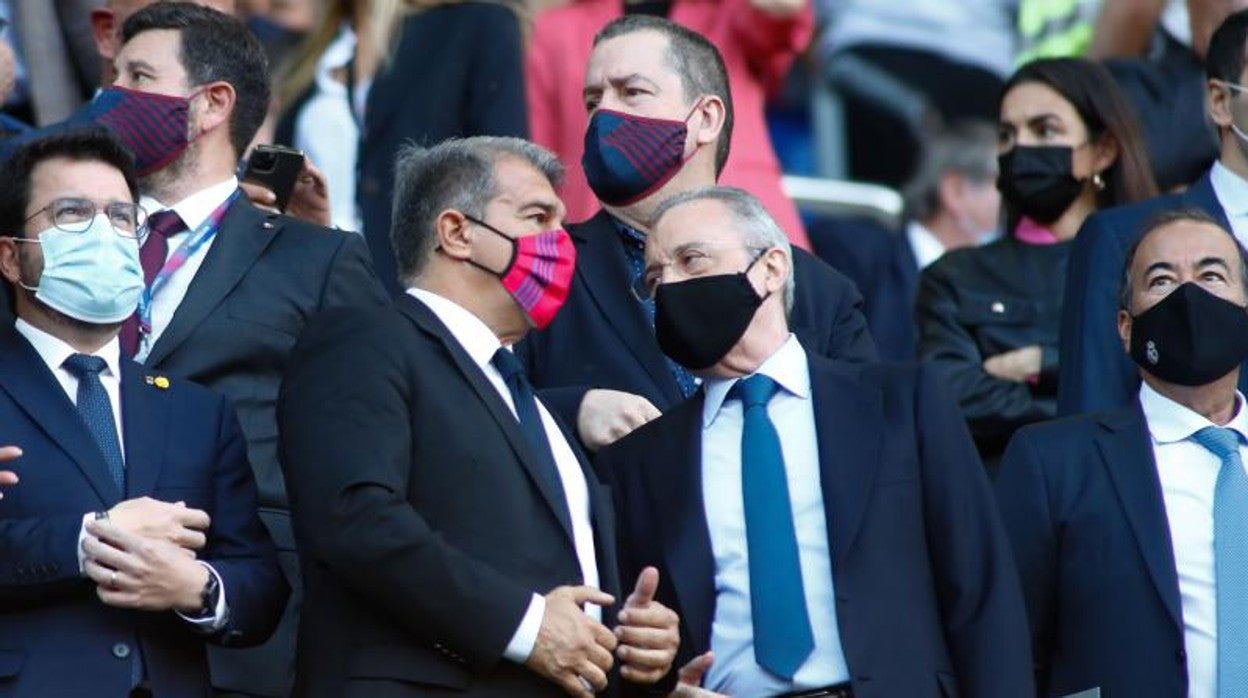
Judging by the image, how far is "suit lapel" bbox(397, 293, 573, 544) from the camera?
6.57 m

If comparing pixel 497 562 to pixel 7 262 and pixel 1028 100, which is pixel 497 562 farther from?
pixel 1028 100

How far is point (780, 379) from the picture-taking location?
700cm

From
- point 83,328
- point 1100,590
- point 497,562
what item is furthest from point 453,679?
point 1100,590

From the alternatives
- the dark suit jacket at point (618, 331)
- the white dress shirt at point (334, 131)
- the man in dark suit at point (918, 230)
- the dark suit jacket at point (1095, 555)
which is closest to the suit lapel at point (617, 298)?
the dark suit jacket at point (618, 331)

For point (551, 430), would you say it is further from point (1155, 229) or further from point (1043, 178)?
point (1043, 178)

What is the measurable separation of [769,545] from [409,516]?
0.95 metres

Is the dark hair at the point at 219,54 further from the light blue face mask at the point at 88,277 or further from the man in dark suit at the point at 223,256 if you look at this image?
the light blue face mask at the point at 88,277

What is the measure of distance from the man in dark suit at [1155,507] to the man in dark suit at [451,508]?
4.18ft

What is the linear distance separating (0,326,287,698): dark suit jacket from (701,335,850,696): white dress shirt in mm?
1044

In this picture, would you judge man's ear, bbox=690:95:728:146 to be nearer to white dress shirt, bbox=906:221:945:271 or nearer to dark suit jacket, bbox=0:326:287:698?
dark suit jacket, bbox=0:326:287:698

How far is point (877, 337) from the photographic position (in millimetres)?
10086

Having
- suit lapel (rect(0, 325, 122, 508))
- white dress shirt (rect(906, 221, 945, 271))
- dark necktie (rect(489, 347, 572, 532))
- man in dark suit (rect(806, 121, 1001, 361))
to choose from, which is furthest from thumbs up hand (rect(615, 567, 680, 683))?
white dress shirt (rect(906, 221, 945, 271))

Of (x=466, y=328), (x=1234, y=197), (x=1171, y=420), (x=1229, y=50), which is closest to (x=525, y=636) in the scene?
(x=466, y=328)

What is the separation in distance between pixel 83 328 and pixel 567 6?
3585mm
